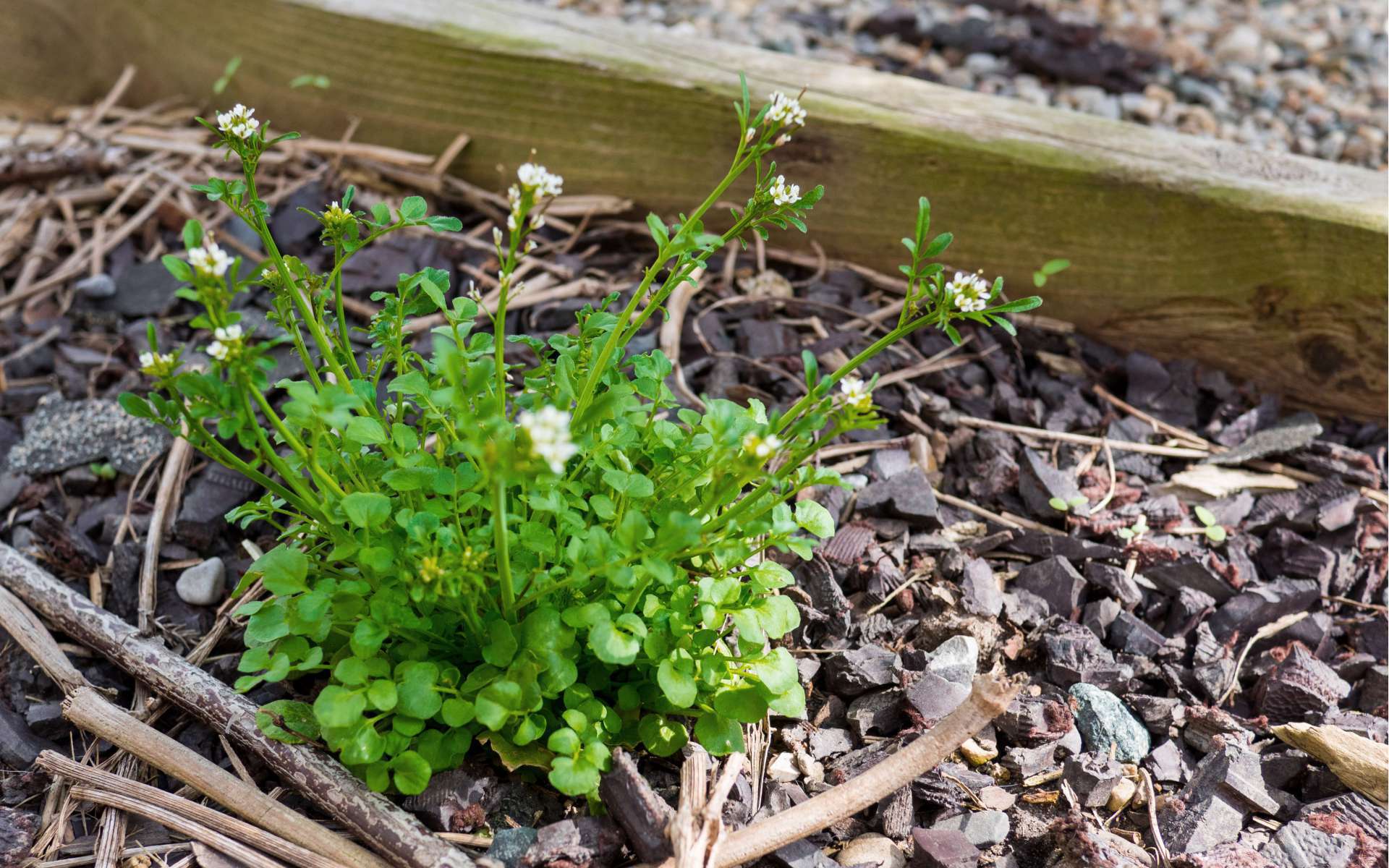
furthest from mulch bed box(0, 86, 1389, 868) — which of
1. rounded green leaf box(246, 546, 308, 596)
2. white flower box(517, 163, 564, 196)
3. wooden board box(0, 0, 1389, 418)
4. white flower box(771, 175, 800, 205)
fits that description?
white flower box(771, 175, 800, 205)

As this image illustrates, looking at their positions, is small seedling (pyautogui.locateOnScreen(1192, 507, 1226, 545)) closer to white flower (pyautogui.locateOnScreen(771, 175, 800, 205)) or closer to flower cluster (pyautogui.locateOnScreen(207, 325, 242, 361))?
white flower (pyautogui.locateOnScreen(771, 175, 800, 205))

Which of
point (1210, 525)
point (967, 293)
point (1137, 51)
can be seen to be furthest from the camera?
point (1137, 51)

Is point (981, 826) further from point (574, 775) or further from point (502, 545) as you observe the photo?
point (502, 545)

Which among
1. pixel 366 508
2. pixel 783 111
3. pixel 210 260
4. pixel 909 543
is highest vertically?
pixel 783 111

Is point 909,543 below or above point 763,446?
below

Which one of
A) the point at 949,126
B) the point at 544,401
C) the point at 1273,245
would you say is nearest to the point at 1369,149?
the point at 1273,245

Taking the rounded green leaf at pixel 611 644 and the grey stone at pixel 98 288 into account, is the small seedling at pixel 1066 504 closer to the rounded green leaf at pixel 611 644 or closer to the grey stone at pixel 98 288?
the rounded green leaf at pixel 611 644

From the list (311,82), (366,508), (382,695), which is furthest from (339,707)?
(311,82)
